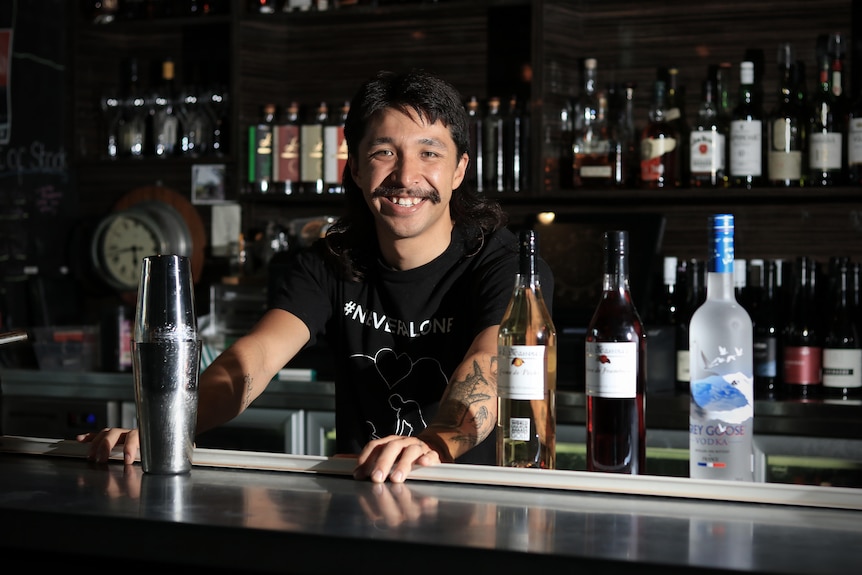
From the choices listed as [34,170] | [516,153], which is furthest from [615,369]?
[34,170]

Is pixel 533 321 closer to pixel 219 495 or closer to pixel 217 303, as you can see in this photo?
pixel 219 495

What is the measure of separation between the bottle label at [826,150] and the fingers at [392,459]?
187cm

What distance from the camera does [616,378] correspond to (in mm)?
1134

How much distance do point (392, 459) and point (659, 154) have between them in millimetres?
1929

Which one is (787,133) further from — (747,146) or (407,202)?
(407,202)

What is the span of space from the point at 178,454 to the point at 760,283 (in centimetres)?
203

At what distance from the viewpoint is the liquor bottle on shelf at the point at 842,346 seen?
8.45 feet

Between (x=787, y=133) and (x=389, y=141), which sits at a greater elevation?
(x=787, y=133)

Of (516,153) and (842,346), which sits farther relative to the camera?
(516,153)

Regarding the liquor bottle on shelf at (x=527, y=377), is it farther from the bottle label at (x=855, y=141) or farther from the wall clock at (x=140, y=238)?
the wall clock at (x=140, y=238)

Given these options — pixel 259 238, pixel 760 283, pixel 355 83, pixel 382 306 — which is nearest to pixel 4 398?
pixel 259 238

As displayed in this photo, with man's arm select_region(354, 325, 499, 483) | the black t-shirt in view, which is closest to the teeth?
the black t-shirt

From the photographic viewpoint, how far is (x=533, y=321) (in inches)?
49.4

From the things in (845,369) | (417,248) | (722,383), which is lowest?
(845,369)
